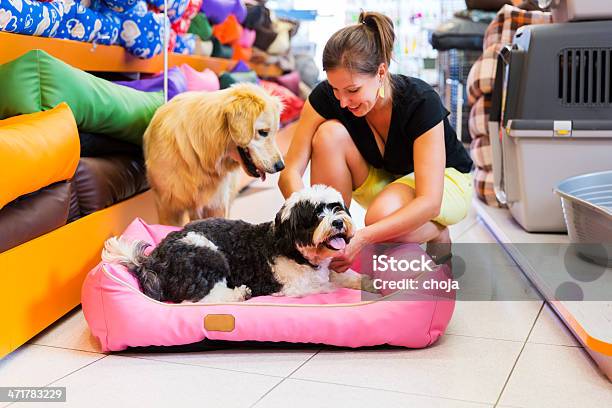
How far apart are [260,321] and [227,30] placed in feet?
10.4

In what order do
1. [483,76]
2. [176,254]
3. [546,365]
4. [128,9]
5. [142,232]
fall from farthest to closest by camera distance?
[483,76] → [128,9] → [142,232] → [176,254] → [546,365]

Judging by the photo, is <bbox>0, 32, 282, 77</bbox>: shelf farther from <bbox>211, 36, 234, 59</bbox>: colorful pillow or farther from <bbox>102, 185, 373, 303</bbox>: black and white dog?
<bbox>211, 36, 234, 59</bbox>: colorful pillow

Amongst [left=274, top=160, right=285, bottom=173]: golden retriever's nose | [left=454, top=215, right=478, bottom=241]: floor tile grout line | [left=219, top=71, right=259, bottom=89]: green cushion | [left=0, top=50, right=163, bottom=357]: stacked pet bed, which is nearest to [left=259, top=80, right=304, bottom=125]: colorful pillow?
[left=219, top=71, right=259, bottom=89]: green cushion

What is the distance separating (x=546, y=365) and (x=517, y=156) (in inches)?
51.5

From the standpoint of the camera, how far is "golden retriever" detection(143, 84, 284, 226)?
2336 mm

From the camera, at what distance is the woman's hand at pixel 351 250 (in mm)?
1925

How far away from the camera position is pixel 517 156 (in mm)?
2840

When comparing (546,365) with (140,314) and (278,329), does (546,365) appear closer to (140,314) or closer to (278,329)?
(278,329)

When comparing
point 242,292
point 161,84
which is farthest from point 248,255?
point 161,84

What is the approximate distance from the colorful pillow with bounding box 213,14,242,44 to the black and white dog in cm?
272

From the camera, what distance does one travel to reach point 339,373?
5.44 feet

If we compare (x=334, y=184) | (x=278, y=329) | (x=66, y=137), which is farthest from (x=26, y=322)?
(x=334, y=184)

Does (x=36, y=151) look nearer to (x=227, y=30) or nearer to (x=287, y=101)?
(x=227, y=30)

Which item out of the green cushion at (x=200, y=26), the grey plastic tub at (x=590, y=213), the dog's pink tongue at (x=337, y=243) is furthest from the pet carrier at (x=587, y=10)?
the green cushion at (x=200, y=26)
